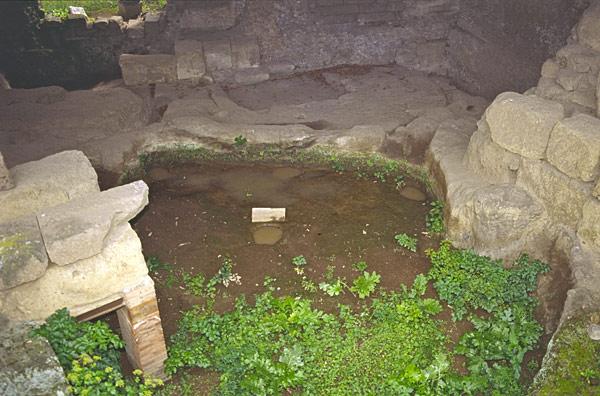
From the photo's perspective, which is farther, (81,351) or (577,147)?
(577,147)

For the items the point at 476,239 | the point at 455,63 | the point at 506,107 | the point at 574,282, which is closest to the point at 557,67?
the point at 506,107

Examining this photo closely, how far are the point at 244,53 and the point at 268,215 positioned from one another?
14.0ft

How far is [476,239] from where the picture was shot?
5.46m

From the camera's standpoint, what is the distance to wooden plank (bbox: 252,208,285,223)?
20.1ft

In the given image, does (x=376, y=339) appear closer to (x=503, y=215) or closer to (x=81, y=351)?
(x=503, y=215)

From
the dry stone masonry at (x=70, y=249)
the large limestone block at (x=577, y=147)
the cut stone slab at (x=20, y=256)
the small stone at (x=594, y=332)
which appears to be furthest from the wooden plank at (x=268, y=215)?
the small stone at (x=594, y=332)

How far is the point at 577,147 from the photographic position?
472 centimetres

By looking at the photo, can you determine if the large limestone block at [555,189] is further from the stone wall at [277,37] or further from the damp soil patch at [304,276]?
the stone wall at [277,37]

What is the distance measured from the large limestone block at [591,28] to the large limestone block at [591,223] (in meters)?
1.96

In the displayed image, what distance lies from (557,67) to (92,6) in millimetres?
10253

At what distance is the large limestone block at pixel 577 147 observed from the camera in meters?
4.63

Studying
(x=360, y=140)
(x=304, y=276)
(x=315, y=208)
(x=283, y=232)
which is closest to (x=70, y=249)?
(x=304, y=276)

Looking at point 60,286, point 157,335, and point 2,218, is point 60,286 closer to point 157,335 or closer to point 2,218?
point 2,218

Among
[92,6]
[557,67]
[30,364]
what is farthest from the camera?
[92,6]
